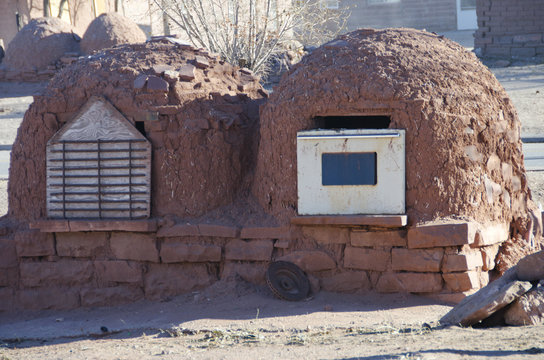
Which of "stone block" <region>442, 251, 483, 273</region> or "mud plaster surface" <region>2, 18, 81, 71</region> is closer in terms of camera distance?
"stone block" <region>442, 251, 483, 273</region>

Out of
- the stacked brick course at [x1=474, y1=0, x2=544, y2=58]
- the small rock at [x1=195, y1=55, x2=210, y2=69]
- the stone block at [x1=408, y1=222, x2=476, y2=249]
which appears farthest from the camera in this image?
the stacked brick course at [x1=474, y1=0, x2=544, y2=58]

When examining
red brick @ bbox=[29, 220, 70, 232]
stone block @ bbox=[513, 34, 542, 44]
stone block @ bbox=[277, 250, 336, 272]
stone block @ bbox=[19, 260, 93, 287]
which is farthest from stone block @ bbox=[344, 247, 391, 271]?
stone block @ bbox=[513, 34, 542, 44]

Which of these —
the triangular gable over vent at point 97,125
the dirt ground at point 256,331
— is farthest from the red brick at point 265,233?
the triangular gable over vent at point 97,125

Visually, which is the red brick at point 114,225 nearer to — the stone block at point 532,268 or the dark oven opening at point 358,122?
the dark oven opening at point 358,122

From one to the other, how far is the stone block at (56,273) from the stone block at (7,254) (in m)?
0.10

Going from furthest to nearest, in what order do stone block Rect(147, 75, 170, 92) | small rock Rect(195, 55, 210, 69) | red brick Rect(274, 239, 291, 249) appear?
small rock Rect(195, 55, 210, 69)
stone block Rect(147, 75, 170, 92)
red brick Rect(274, 239, 291, 249)

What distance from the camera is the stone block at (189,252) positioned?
5.87 meters

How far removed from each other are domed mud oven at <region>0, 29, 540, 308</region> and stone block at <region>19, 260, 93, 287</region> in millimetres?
13

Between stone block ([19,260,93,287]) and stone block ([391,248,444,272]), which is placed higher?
stone block ([391,248,444,272])

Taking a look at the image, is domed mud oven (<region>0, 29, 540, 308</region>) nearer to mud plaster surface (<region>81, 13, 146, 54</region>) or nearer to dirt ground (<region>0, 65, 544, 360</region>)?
dirt ground (<region>0, 65, 544, 360</region>)

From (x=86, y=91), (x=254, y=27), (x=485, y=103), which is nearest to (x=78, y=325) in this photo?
(x=86, y=91)

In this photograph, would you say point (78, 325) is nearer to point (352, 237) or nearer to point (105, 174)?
point (105, 174)

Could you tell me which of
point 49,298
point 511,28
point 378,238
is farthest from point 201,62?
point 511,28

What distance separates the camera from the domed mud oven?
543 centimetres
